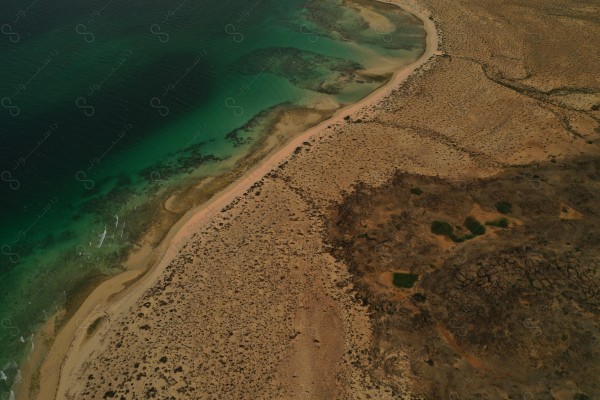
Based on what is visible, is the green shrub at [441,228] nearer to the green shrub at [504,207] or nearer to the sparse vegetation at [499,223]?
the sparse vegetation at [499,223]

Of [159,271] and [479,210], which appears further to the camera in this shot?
[479,210]

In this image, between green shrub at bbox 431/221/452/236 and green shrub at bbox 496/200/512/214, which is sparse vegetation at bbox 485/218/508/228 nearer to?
green shrub at bbox 496/200/512/214

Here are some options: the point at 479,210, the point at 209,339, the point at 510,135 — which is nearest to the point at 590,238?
the point at 479,210

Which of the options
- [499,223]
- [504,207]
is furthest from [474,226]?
[504,207]

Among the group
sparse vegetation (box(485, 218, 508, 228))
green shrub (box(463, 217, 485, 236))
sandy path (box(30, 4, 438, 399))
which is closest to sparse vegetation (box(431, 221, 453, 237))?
green shrub (box(463, 217, 485, 236))

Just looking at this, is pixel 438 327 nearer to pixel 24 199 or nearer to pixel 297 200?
pixel 297 200

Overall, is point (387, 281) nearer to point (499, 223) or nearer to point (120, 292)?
point (499, 223)
